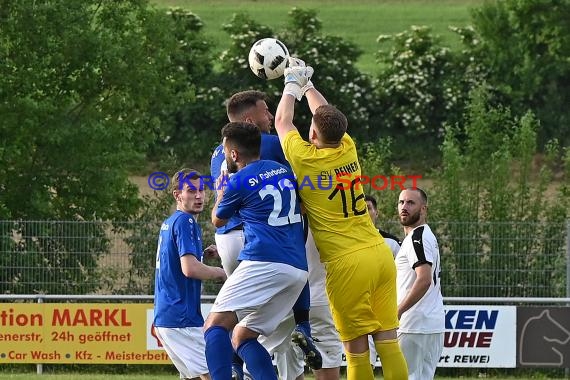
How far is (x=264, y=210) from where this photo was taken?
28.0ft

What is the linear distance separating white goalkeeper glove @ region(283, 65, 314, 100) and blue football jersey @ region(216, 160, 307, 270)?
0.81 m

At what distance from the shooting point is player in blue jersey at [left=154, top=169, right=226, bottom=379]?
31.9ft

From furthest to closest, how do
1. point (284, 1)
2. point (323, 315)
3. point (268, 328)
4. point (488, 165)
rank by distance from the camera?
point (284, 1) < point (488, 165) < point (323, 315) < point (268, 328)

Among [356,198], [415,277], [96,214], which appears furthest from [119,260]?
[356,198]

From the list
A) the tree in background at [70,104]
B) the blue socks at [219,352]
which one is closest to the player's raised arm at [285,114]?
the blue socks at [219,352]

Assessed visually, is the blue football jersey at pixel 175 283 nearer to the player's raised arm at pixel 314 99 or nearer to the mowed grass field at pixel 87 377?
the player's raised arm at pixel 314 99

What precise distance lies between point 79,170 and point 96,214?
85cm

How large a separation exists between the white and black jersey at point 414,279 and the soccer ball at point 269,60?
1930 millimetres

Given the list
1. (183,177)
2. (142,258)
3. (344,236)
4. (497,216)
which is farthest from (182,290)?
(497,216)

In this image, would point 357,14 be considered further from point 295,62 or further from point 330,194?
point 330,194

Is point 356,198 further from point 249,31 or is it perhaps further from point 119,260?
point 249,31

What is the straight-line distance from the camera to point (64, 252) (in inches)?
697

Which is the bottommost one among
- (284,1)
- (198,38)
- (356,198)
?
(356,198)

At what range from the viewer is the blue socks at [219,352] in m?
8.49
